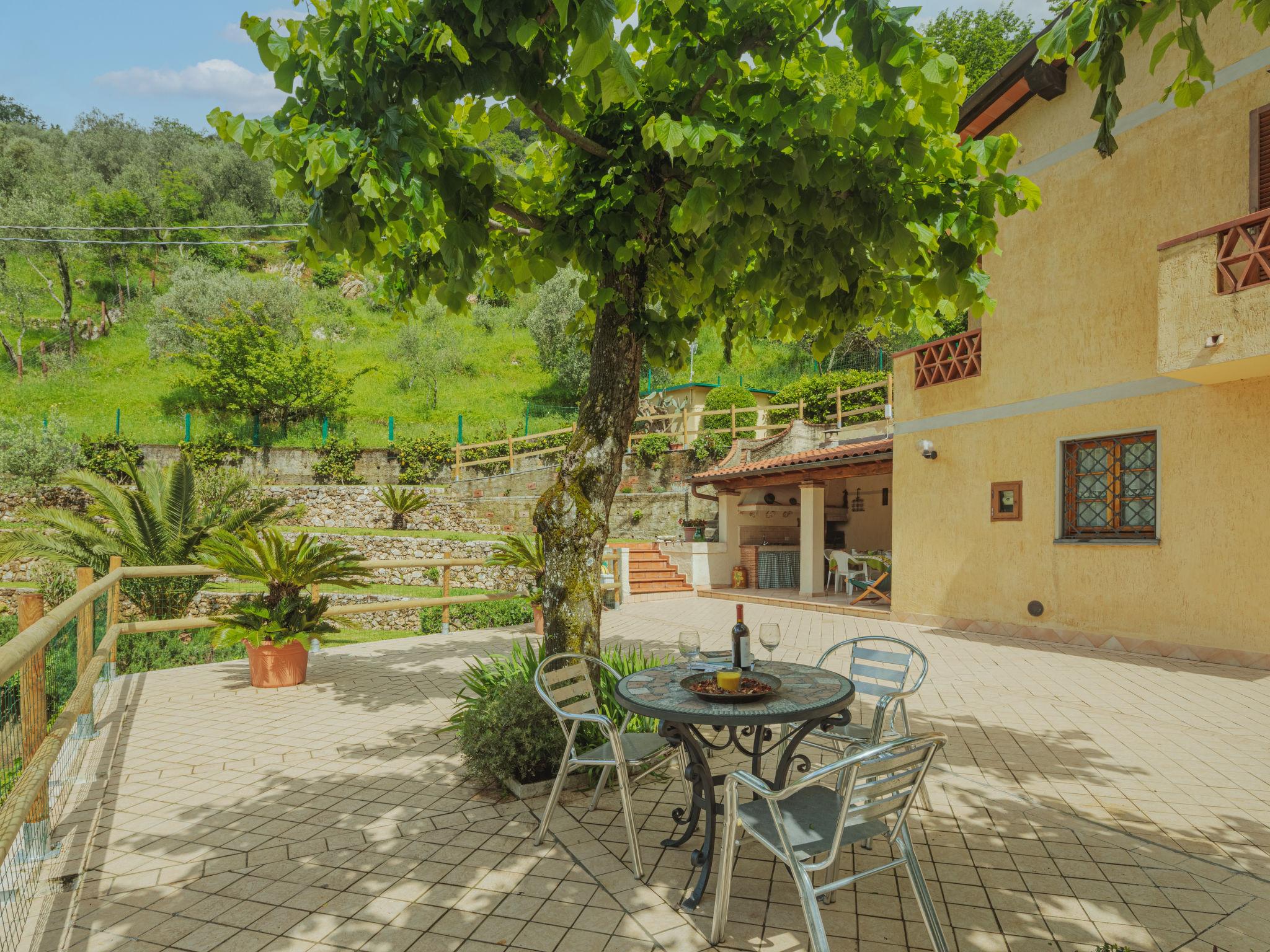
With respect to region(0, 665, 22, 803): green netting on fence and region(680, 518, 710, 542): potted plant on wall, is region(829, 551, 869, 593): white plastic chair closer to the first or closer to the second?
region(680, 518, 710, 542): potted plant on wall

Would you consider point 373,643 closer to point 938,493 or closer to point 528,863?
point 528,863

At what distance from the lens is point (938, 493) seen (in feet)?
Answer: 32.2

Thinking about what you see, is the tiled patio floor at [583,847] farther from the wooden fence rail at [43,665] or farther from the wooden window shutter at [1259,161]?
the wooden window shutter at [1259,161]

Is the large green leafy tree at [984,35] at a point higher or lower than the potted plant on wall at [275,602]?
higher

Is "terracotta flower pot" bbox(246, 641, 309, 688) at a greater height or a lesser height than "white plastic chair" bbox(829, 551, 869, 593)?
lesser

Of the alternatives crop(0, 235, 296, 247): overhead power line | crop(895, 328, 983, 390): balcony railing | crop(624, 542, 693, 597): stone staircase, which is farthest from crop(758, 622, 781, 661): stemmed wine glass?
crop(0, 235, 296, 247): overhead power line

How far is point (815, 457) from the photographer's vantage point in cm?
1249

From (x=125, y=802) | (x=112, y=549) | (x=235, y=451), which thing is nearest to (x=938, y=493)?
(x=125, y=802)

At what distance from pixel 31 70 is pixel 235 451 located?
68.2 m

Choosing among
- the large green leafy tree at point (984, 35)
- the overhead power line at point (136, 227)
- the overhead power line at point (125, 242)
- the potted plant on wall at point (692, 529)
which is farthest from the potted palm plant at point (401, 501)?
the large green leafy tree at point (984, 35)

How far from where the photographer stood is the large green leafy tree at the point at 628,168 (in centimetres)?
247

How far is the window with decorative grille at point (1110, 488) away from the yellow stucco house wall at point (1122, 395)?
0.46 feet

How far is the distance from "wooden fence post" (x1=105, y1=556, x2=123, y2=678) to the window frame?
10.0m

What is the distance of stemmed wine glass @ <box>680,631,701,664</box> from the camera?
12.1 ft
